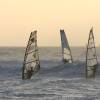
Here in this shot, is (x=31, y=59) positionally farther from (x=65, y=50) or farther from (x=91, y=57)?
(x=65, y=50)

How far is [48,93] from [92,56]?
32.1 feet

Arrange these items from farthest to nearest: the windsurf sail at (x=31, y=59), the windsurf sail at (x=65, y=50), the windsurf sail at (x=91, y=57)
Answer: the windsurf sail at (x=65, y=50), the windsurf sail at (x=91, y=57), the windsurf sail at (x=31, y=59)

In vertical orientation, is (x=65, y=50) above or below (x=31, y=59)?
above


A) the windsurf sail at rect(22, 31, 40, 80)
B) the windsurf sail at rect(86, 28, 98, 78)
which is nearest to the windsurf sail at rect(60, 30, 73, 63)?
the windsurf sail at rect(86, 28, 98, 78)

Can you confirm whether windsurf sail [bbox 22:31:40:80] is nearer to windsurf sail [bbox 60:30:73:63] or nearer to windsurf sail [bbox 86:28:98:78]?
windsurf sail [bbox 86:28:98:78]

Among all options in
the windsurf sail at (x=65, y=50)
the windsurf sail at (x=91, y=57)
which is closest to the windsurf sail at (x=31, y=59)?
the windsurf sail at (x=91, y=57)

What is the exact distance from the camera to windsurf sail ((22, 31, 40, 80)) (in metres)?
35.1

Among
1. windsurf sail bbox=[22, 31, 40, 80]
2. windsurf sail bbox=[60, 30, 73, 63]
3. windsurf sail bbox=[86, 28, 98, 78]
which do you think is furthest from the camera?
windsurf sail bbox=[60, 30, 73, 63]

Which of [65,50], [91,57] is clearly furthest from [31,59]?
[65,50]

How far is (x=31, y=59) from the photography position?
3528 centimetres

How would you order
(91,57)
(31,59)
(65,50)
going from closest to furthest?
(31,59), (91,57), (65,50)

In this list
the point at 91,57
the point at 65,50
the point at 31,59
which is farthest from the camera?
the point at 65,50

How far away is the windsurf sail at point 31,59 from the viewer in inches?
1380

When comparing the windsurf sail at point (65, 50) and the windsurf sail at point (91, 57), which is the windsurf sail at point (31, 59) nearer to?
the windsurf sail at point (91, 57)
